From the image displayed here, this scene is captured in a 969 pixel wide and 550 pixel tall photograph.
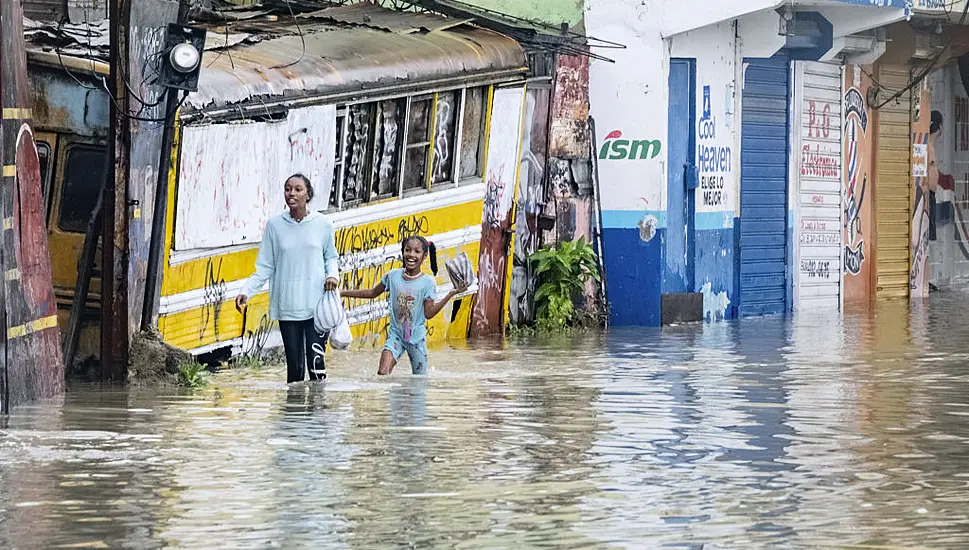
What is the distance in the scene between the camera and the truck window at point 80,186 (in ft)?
48.0

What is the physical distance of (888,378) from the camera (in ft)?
50.6

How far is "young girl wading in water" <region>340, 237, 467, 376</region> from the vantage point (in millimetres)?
14641

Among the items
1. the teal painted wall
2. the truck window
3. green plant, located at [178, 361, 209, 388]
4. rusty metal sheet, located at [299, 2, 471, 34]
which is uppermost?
the teal painted wall

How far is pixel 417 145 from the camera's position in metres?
19.0

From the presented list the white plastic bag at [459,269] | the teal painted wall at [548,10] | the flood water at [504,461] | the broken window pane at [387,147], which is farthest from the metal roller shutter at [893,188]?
the flood water at [504,461]

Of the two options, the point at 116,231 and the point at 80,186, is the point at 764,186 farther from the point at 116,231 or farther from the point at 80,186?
the point at 116,231

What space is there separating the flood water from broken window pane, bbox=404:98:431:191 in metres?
2.95

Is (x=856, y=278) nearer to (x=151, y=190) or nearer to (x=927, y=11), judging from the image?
(x=927, y=11)

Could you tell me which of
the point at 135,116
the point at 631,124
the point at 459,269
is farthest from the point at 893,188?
the point at 135,116

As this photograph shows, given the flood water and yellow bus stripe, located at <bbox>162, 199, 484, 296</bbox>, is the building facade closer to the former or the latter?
yellow bus stripe, located at <bbox>162, 199, 484, 296</bbox>

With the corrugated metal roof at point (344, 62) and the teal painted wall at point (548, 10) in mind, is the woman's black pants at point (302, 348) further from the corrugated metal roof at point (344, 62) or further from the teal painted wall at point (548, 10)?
the teal painted wall at point (548, 10)

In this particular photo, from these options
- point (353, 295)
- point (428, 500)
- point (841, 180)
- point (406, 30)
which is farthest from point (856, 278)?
point (428, 500)

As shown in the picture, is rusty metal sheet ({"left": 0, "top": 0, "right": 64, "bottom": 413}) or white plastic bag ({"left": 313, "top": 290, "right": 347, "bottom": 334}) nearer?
rusty metal sheet ({"left": 0, "top": 0, "right": 64, "bottom": 413})

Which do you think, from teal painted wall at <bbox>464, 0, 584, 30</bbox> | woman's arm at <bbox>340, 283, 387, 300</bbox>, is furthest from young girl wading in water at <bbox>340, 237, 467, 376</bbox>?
teal painted wall at <bbox>464, 0, 584, 30</bbox>
